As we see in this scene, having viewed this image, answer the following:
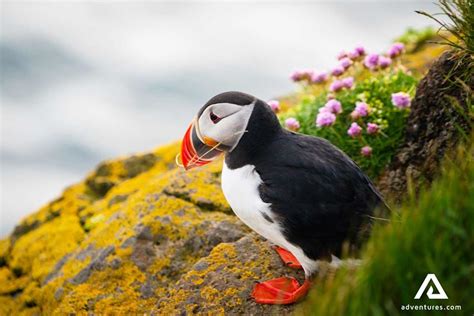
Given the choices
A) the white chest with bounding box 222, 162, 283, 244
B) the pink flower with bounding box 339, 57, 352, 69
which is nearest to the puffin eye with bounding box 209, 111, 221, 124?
the white chest with bounding box 222, 162, 283, 244

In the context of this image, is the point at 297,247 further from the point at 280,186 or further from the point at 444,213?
the point at 444,213

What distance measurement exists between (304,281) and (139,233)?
2.58 meters

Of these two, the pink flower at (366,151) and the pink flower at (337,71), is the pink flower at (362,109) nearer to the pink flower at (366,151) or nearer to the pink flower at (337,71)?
the pink flower at (366,151)

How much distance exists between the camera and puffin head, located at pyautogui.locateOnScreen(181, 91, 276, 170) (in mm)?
5379

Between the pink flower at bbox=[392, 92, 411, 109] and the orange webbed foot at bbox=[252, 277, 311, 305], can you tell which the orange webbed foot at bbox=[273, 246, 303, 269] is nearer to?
the orange webbed foot at bbox=[252, 277, 311, 305]

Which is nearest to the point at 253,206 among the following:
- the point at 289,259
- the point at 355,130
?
the point at 289,259

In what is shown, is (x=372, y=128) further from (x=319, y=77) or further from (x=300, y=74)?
(x=300, y=74)

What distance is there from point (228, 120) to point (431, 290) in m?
2.44

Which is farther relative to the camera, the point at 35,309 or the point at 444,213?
the point at 35,309

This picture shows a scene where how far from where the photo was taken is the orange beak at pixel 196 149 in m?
5.54

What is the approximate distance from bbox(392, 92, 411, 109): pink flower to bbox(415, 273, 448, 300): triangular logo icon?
4175mm

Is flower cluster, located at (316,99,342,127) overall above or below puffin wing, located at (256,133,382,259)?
above

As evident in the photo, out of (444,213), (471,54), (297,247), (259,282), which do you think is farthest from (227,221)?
(444,213)

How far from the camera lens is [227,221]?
24.2 feet
